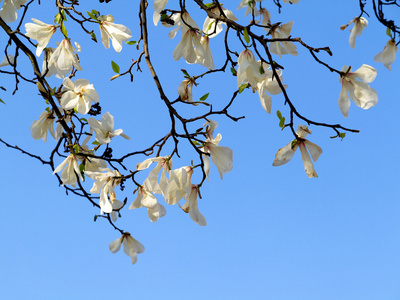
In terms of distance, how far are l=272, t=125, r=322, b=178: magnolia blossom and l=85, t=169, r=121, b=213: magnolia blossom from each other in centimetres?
47

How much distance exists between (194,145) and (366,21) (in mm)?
960

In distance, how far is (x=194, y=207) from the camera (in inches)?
60.9

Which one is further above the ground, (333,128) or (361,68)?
(361,68)

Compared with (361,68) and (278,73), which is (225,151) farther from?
(361,68)

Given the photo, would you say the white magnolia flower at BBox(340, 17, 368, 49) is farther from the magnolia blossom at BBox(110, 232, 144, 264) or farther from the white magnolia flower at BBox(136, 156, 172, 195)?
the magnolia blossom at BBox(110, 232, 144, 264)

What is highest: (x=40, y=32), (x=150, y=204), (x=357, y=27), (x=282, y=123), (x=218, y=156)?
(x=357, y=27)

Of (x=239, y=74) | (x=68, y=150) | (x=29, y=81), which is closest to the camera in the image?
(x=239, y=74)

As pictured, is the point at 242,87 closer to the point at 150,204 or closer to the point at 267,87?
the point at 267,87

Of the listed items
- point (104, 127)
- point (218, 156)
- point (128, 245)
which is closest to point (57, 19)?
point (104, 127)

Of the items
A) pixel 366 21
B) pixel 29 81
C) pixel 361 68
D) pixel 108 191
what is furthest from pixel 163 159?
pixel 366 21

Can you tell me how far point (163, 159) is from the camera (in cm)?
147

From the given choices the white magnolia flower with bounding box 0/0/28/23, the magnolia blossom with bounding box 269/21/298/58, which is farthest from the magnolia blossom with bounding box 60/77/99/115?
the magnolia blossom with bounding box 269/21/298/58

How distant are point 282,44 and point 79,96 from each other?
711 millimetres

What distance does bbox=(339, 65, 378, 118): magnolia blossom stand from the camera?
1456 millimetres
